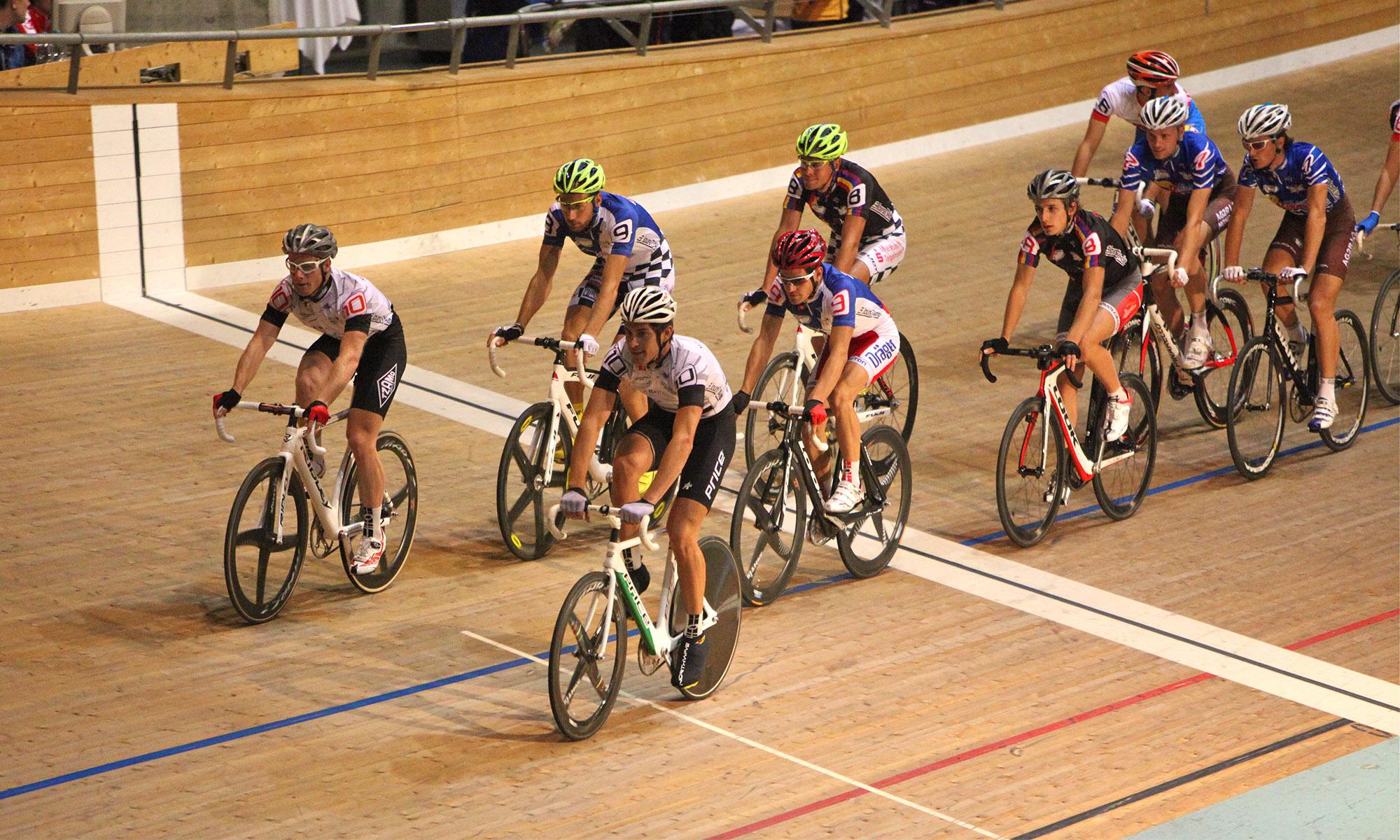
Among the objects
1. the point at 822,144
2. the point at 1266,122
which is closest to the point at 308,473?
the point at 822,144

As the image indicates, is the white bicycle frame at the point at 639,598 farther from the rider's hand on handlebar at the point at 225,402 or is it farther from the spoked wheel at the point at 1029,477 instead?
the spoked wheel at the point at 1029,477

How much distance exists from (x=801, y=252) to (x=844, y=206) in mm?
1799

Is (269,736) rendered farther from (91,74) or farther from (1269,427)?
(91,74)

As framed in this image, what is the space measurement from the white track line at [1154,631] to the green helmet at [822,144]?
6.09 ft

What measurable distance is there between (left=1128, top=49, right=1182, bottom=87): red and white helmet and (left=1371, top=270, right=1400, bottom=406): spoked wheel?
5.93ft

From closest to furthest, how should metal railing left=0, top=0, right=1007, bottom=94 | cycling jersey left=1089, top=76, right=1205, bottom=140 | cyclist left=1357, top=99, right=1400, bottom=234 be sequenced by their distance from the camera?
cyclist left=1357, top=99, right=1400, bottom=234 → cycling jersey left=1089, top=76, right=1205, bottom=140 → metal railing left=0, top=0, right=1007, bottom=94

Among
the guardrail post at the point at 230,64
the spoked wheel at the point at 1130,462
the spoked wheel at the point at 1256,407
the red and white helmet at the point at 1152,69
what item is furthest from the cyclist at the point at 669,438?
the guardrail post at the point at 230,64

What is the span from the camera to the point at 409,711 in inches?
216

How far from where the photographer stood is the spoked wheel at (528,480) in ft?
21.8

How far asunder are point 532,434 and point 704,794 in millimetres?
2312

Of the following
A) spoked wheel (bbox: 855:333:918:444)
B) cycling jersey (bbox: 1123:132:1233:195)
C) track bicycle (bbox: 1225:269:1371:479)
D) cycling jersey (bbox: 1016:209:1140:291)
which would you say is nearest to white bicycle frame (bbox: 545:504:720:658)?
spoked wheel (bbox: 855:333:918:444)

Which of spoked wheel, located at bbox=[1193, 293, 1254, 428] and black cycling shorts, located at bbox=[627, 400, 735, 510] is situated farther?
spoked wheel, located at bbox=[1193, 293, 1254, 428]

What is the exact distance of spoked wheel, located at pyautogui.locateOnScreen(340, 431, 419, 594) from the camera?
633 centimetres

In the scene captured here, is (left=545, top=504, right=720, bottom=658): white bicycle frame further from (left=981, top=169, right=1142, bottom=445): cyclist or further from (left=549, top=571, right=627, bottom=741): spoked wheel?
(left=981, top=169, right=1142, bottom=445): cyclist
